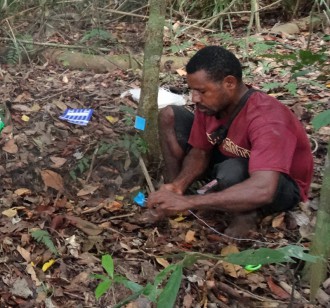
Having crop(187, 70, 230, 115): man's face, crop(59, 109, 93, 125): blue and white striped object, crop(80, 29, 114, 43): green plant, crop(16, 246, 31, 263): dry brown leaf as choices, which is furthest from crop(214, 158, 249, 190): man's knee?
crop(80, 29, 114, 43): green plant

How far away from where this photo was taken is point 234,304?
8.11 ft

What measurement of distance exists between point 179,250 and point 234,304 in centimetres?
46

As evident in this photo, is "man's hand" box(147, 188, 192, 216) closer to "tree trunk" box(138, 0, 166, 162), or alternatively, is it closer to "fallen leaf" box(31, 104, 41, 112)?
"tree trunk" box(138, 0, 166, 162)

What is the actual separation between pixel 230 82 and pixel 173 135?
0.66 m

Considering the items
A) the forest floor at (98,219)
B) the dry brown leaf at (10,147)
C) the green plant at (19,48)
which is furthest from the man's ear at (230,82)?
the green plant at (19,48)

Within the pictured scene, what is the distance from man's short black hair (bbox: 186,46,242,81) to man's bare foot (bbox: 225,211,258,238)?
0.70 meters

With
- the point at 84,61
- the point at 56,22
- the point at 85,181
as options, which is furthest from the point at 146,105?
the point at 56,22

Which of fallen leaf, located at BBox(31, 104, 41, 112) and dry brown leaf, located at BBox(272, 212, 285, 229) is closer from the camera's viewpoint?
dry brown leaf, located at BBox(272, 212, 285, 229)

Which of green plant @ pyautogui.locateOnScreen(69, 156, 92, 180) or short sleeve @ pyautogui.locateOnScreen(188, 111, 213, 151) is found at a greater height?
short sleeve @ pyautogui.locateOnScreen(188, 111, 213, 151)

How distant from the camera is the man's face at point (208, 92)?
2912 mm

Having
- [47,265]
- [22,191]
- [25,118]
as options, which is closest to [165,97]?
[25,118]

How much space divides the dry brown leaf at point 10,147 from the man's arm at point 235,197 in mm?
1270

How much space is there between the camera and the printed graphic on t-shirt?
9.86 feet

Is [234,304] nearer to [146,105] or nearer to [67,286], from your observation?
[67,286]
